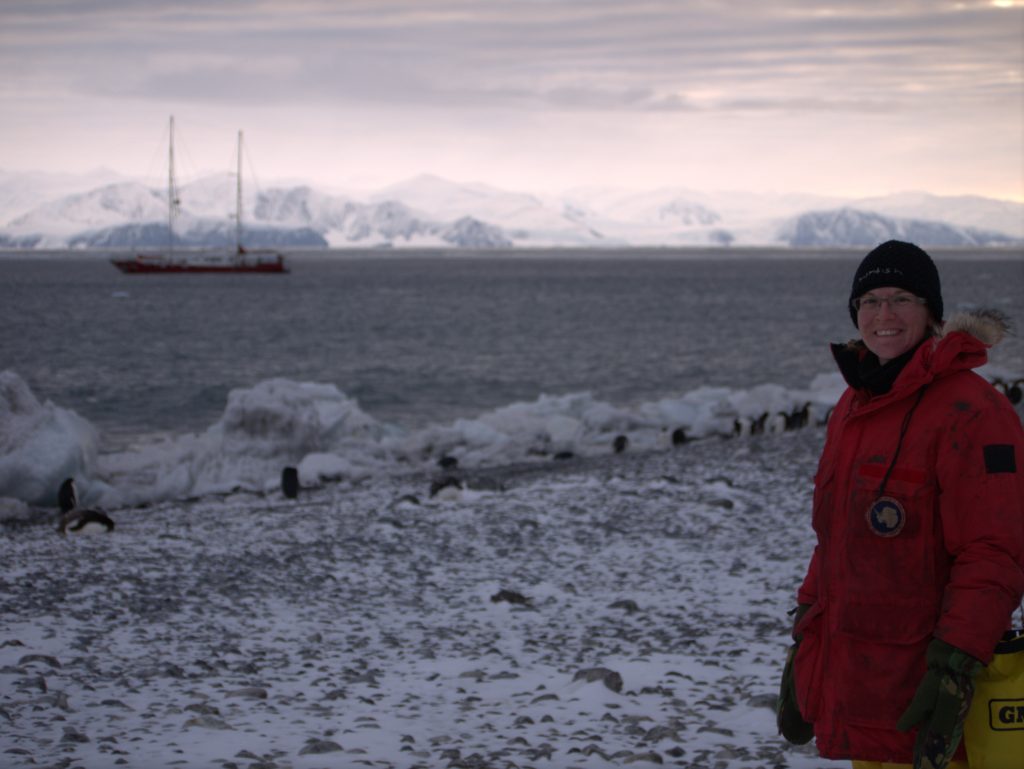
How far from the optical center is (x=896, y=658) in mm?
2879

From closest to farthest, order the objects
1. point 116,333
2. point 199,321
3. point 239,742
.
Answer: point 239,742
point 116,333
point 199,321

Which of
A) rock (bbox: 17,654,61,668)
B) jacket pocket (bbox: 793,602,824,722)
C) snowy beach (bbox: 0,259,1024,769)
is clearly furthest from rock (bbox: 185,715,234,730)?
jacket pocket (bbox: 793,602,824,722)

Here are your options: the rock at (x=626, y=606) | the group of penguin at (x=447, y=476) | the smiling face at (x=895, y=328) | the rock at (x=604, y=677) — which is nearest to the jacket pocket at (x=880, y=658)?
the smiling face at (x=895, y=328)

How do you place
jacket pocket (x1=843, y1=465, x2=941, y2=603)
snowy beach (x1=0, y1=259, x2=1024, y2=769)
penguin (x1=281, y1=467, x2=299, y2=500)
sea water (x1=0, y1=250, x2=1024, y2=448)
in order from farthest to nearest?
1. sea water (x1=0, y1=250, x2=1024, y2=448)
2. penguin (x1=281, y1=467, x2=299, y2=500)
3. snowy beach (x1=0, y1=259, x2=1024, y2=769)
4. jacket pocket (x1=843, y1=465, x2=941, y2=603)

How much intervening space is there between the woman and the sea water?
78.1 feet

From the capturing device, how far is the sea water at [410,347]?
33000 millimetres

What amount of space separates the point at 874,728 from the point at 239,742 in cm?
342

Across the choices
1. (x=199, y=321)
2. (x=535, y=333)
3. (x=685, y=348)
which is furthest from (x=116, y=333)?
(x=685, y=348)

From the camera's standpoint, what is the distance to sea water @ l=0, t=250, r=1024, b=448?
108ft

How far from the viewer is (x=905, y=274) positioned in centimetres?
301

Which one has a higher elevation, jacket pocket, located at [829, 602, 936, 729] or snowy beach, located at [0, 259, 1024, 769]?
jacket pocket, located at [829, 602, 936, 729]

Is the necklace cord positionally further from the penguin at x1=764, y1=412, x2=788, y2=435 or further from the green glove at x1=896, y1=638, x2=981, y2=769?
the penguin at x1=764, y1=412, x2=788, y2=435

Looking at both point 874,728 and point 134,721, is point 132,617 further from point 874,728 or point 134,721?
point 874,728

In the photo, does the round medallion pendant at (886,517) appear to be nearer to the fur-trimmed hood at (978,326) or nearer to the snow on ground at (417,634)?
the fur-trimmed hood at (978,326)
